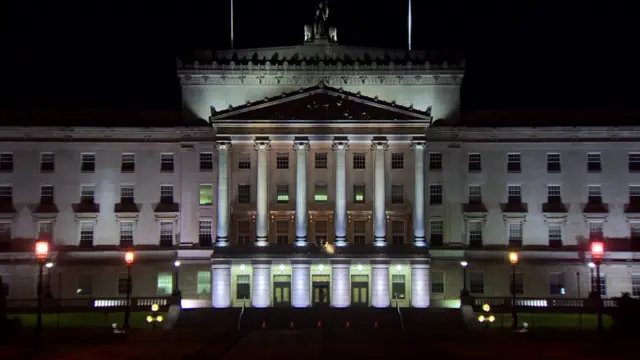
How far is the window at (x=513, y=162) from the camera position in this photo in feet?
282

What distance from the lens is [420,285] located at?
260ft

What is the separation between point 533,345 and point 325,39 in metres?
43.0

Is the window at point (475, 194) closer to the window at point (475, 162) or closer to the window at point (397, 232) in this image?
the window at point (475, 162)

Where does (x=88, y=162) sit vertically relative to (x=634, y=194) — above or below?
above

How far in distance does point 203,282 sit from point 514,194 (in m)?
29.0

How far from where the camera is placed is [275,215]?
8306 cm

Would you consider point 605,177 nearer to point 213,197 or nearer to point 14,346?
point 213,197

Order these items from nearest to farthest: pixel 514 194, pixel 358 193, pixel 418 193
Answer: pixel 418 193
pixel 358 193
pixel 514 194

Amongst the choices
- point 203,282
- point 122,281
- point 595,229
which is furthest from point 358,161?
point 122,281

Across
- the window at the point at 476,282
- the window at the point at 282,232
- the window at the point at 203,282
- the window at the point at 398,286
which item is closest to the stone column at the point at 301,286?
the window at the point at 282,232

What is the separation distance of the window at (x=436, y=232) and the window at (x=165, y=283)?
2348 cm

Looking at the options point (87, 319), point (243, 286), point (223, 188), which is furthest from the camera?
point (223, 188)

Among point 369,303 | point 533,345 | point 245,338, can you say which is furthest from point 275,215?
point 533,345

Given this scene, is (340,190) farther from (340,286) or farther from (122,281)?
(122,281)
